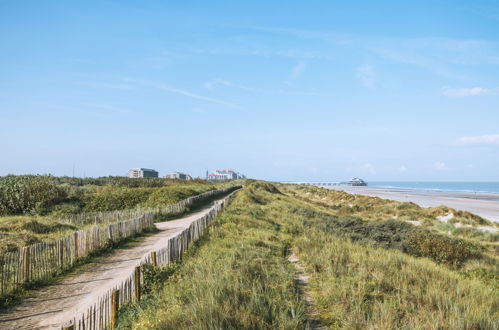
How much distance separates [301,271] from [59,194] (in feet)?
71.6

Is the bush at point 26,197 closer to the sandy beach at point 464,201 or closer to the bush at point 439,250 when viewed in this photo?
the bush at point 439,250

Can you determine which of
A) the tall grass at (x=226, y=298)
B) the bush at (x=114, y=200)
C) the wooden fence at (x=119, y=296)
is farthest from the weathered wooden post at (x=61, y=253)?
the bush at (x=114, y=200)

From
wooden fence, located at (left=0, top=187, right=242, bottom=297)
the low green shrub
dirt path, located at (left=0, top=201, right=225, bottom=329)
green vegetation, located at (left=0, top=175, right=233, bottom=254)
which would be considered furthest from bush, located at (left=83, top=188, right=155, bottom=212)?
dirt path, located at (left=0, top=201, right=225, bottom=329)

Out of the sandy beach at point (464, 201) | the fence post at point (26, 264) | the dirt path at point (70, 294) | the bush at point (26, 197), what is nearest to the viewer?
the dirt path at point (70, 294)

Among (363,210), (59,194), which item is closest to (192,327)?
(59,194)

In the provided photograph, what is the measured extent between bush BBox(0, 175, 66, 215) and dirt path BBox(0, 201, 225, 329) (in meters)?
13.2

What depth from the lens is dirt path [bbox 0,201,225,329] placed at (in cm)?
664

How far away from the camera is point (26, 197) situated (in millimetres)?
21922

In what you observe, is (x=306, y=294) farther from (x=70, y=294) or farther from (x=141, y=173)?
(x=141, y=173)

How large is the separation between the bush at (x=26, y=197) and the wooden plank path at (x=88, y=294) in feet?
42.7

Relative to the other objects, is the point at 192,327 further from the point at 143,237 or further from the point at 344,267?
the point at 143,237

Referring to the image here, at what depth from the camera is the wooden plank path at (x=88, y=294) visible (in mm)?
5730

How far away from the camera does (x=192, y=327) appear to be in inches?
185

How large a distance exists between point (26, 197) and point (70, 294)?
17465mm
